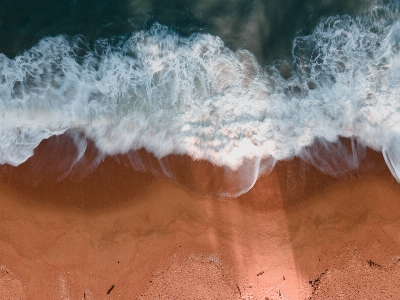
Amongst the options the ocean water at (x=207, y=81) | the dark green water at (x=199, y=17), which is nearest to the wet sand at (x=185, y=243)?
the ocean water at (x=207, y=81)

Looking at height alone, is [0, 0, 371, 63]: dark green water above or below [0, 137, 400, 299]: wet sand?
above

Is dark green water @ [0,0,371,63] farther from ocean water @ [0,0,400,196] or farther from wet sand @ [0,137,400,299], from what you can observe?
wet sand @ [0,137,400,299]

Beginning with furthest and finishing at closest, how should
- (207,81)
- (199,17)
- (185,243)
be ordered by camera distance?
(199,17)
(207,81)
(185,243)

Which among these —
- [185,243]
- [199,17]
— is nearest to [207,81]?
[199,17]

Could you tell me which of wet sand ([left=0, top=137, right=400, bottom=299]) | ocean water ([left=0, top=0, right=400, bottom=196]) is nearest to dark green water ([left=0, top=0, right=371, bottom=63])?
ocean water ([left=0, top=0, right=400, bottom=196])

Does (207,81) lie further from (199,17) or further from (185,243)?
(185,243)

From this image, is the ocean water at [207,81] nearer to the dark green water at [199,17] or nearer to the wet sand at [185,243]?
the dark green water at [199,17]
